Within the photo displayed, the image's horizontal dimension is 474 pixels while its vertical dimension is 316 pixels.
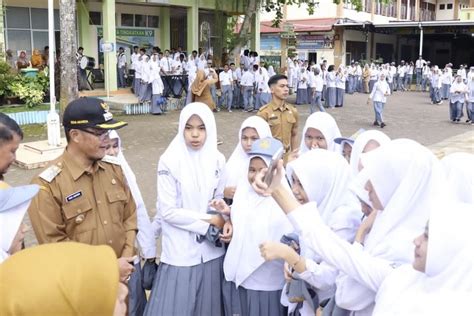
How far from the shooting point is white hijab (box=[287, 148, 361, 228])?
250cm

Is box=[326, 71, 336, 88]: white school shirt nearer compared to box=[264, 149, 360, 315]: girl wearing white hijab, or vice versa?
box=[264, 149, 360, 315]: girl wearing white hijab

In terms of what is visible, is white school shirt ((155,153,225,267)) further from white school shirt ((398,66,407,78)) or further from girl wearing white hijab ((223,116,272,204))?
white school shirt ((398,66,407,78))

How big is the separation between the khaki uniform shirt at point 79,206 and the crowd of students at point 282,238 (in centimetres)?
35

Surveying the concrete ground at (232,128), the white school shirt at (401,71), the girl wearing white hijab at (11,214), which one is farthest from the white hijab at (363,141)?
the white school shirt at (401,71)

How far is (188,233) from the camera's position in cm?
293

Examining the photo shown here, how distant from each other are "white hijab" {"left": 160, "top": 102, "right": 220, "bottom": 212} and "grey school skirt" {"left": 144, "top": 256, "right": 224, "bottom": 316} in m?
0.37

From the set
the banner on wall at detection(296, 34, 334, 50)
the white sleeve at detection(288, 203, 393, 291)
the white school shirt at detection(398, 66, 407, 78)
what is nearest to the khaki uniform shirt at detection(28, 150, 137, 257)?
the white sleeve at detection(288, 203, 393, 291)

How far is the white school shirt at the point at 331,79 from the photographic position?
695 inches

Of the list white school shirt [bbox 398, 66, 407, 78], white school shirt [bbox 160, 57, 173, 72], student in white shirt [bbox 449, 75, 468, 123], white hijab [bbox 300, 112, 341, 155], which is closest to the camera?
white hijab [bbox 300, 112, 341, 155]

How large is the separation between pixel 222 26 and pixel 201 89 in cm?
906

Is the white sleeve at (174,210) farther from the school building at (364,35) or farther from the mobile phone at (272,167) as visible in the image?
the school building at (364,35)

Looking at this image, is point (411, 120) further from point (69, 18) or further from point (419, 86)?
point (419, 86)

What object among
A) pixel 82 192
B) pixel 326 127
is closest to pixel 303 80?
pixel 326 127

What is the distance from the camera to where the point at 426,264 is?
1.53 meters
